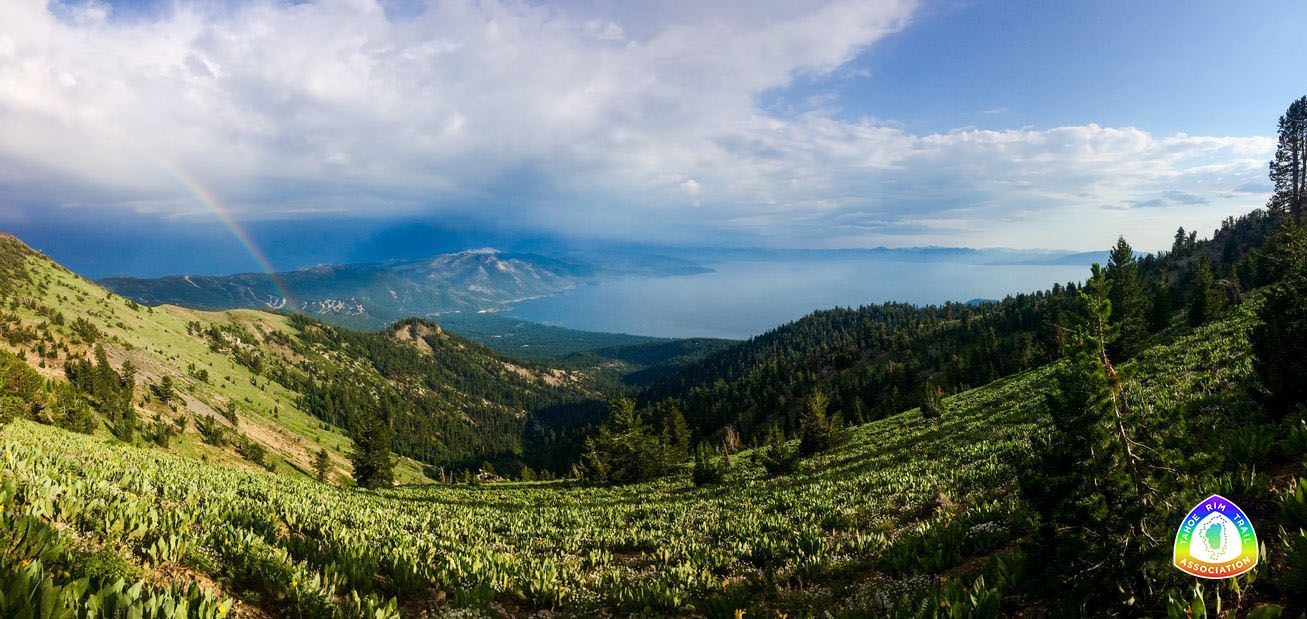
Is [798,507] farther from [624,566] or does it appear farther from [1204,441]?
[1204,441]

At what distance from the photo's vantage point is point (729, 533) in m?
15.2

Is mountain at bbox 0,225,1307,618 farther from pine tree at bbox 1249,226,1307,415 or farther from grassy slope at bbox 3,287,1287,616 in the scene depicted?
pine tree at bbox 1249,226,1307,415

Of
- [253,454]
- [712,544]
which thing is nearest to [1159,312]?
[712,544]

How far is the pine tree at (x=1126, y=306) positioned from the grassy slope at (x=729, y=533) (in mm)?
21134

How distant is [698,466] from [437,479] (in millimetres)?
137069

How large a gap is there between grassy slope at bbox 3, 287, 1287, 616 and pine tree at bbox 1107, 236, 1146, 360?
2113cm

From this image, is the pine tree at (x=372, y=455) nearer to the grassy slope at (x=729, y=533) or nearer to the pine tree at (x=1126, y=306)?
the grassy slope at (x=729, y=533)

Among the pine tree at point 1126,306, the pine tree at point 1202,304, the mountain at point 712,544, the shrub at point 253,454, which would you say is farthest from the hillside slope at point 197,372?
the pine tree at point 1202,304

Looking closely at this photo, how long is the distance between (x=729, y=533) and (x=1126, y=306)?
52.8m

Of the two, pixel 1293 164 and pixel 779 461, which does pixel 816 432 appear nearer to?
pixel 779 461

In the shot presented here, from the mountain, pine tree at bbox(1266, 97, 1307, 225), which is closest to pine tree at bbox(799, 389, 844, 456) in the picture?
the mountain

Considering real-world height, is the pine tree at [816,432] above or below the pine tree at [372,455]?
above

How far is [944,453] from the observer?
24.3 meters

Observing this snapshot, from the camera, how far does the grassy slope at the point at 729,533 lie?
8445 millimetres
